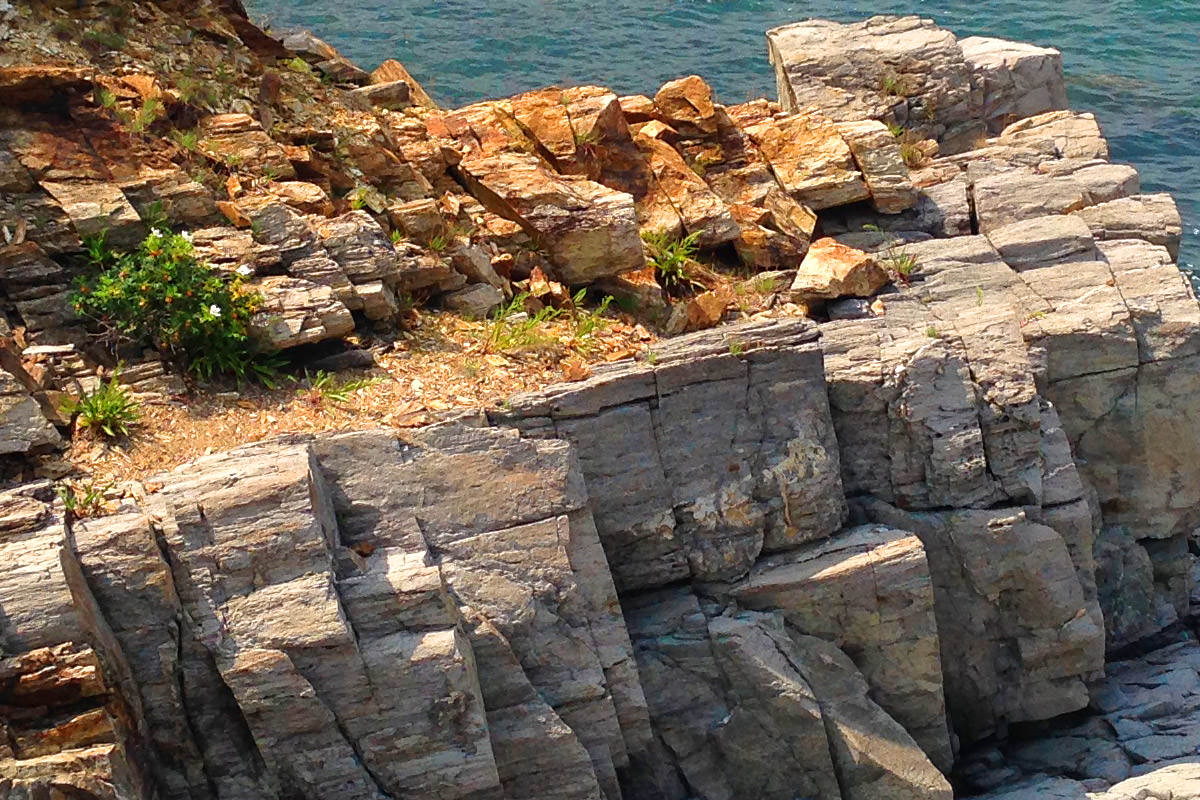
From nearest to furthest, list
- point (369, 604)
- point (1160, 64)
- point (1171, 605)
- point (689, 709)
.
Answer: point (369, 604) < point (689, 709) < point (1171, 605) < point (1160, 64)

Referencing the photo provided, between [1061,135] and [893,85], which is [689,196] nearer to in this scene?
[893,85]

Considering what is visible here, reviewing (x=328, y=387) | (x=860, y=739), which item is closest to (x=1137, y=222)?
(x=860, y=739)

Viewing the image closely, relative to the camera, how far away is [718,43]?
33531 mm

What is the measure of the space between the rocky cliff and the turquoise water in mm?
12950

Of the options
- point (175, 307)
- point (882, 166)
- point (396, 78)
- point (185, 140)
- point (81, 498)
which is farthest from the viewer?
point (396, 78)

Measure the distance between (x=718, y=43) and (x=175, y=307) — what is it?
24.2 meters

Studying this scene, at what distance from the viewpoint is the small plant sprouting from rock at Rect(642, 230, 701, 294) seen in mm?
15266

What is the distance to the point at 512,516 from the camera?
11.6 meters

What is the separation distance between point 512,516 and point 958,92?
12319 millimetres

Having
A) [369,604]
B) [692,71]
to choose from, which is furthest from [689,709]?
[692,71]

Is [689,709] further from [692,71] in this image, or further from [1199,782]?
[692,71]

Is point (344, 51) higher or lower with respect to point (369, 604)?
higher

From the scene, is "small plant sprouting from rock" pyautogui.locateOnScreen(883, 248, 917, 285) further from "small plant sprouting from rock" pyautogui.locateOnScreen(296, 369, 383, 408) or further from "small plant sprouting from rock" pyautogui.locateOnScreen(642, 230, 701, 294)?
"small plant sprouting from rock" pyautogui.locateOnScreen(296, 369, 383, 408)

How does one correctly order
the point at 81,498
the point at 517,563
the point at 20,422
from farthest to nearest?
the point at 517,563, the point at 20,422, the point at 81,498
